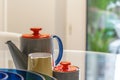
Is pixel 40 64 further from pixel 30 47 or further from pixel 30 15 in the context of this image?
pixel 30 15

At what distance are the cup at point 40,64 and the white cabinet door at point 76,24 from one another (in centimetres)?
155

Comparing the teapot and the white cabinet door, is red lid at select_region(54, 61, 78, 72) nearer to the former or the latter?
the teapot

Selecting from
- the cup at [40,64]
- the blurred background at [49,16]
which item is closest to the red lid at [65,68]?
the cup at [40,64]

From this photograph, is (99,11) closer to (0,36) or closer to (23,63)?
(0,36)

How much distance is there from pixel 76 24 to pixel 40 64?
1.61m

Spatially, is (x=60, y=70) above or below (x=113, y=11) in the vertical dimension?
below

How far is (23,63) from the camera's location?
92cm

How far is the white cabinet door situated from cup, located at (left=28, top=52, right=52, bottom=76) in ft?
5.08

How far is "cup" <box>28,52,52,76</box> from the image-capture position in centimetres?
82

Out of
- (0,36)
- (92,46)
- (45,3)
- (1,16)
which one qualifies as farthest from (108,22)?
(0,36)

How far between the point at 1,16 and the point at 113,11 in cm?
101

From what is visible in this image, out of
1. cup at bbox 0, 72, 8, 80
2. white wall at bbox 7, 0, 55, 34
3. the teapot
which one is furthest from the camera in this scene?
white wall at bbox 7, 0, 55, 34

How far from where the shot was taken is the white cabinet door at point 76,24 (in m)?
2.37

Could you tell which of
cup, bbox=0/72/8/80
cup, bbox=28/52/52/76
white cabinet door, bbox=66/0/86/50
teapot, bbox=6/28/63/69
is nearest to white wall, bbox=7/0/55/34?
white cabinet door, bbox=66/0/86/50
